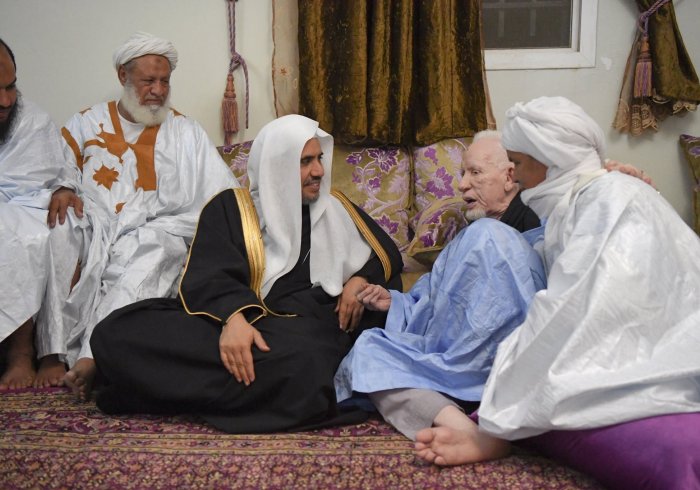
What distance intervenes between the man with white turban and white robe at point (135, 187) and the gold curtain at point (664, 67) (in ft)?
7.55

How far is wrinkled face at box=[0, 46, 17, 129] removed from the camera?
3.22m

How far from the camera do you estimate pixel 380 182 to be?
3908 mm

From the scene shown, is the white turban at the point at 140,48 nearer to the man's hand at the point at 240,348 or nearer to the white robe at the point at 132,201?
the white robe at the point at 132,201

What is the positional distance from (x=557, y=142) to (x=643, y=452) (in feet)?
3.04

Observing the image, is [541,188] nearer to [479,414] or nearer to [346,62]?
[479,414]

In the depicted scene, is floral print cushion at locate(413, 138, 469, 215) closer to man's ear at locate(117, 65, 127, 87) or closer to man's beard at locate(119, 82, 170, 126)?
man's beard at locate(119, 82, 170, 126)

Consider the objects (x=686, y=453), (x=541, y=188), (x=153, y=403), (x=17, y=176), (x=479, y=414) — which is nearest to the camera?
(x=686, y=453)

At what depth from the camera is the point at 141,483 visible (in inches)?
81.8

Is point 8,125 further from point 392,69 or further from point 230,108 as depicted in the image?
point 392,69

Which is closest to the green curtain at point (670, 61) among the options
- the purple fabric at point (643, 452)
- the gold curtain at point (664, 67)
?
the gold curtain at point (664, 67)

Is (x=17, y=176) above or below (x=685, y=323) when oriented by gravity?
above

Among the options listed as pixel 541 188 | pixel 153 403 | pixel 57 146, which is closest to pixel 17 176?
pixel 57 146

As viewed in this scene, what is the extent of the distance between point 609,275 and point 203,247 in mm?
1463

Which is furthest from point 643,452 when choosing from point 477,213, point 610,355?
point 477,213
